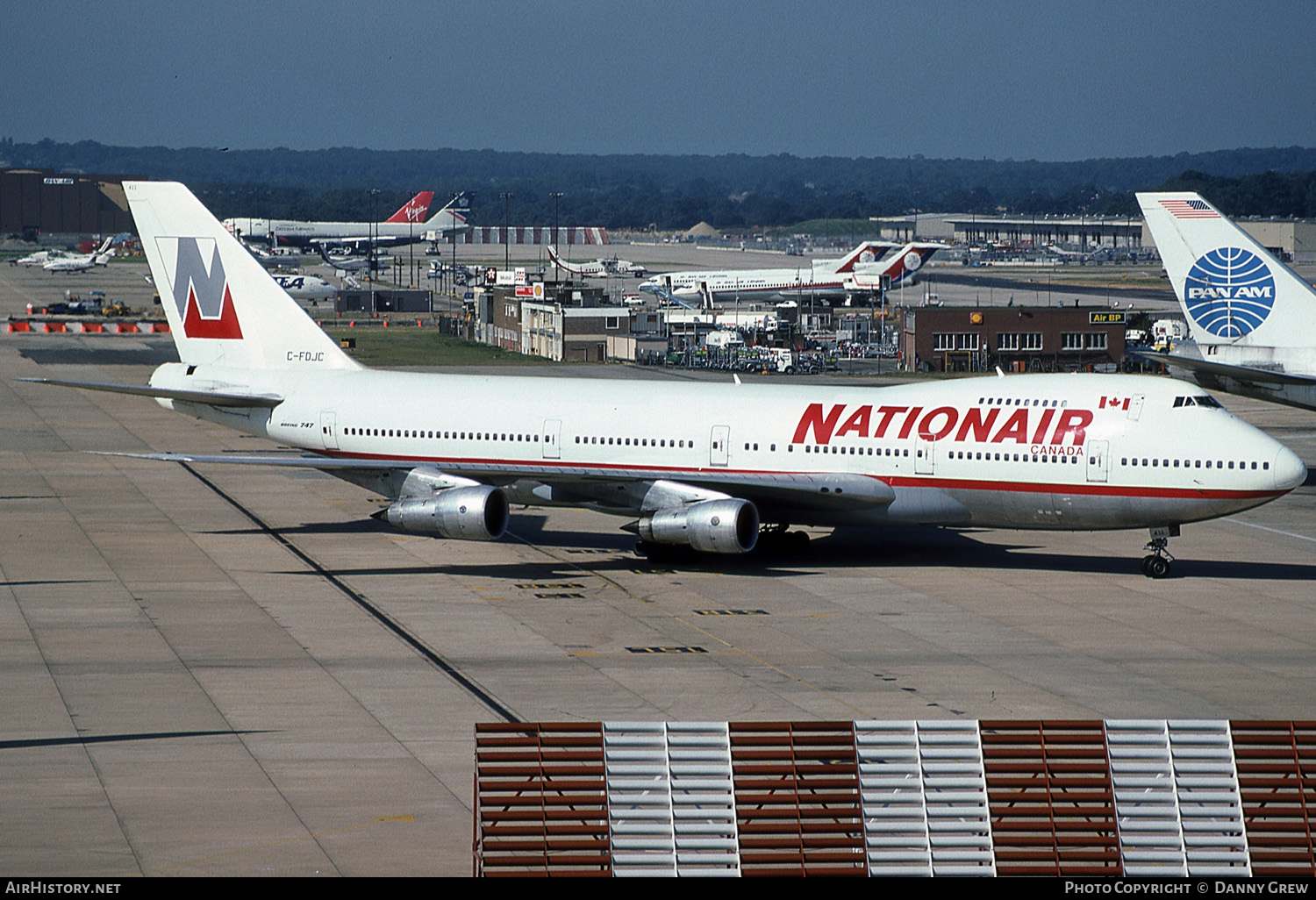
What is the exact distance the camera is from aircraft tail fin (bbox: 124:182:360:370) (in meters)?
48.2

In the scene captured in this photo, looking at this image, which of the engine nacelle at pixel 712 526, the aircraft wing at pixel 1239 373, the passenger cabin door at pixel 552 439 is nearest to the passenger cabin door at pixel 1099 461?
the engine nacelle at pixel 712 526

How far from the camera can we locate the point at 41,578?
1551 inches

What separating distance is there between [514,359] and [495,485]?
7274 cm

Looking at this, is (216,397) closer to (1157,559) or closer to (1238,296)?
(1157,559)

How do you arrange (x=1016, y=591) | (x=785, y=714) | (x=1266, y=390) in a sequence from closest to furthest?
(x=785, y=714)
(x=1016, y=591)
(x=1266, y=390)

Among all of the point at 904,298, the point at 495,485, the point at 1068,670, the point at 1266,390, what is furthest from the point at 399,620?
the point at 904,298

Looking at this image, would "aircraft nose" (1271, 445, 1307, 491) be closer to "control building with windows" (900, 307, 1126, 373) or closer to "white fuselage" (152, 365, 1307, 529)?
"white fuselage" (152, 365, 1307, 529)

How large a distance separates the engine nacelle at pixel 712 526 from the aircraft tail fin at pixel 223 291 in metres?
13.7

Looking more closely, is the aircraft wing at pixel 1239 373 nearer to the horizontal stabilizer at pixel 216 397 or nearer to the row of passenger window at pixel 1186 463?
the row of passenger window at pixel 1186 463

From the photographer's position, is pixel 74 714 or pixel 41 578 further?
pixel 41 578

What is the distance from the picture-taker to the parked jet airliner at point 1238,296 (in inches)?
2045

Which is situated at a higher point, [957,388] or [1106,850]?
[957,388]

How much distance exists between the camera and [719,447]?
42.6m

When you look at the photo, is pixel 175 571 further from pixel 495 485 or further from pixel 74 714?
pixel 74 714
